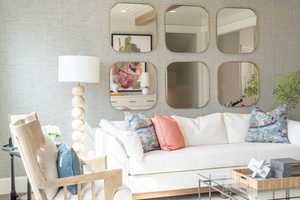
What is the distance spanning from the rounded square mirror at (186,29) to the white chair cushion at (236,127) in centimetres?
99

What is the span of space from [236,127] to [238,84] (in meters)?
0.81

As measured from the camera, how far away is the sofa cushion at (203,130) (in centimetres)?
483

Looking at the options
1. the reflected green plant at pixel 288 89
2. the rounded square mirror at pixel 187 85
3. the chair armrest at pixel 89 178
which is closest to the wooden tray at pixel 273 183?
the chair armrest at pixel 89 178

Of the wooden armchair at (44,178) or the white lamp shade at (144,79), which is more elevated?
the white lamp shade at (144,79)

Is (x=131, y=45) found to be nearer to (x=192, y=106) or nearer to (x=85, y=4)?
(x=85, y=4)

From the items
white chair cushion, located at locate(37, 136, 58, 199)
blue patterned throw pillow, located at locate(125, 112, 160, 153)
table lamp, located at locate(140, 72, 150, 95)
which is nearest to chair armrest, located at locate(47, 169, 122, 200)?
white chair cushion, located at locate(37, 136, 58, 199)

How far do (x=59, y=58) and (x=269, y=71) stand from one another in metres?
2.88

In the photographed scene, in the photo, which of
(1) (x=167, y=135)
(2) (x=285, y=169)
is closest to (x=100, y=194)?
(2) (x=285, y=169)

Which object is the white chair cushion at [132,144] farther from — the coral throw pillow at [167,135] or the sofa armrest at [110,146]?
the coral throw pillow at [167,135]

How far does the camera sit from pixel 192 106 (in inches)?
215

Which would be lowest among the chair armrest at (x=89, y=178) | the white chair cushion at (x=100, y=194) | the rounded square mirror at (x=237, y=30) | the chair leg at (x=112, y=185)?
the white chair cushion at (x=100, y=194)

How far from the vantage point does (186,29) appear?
5.42 m

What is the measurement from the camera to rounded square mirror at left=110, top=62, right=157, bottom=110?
201 inches

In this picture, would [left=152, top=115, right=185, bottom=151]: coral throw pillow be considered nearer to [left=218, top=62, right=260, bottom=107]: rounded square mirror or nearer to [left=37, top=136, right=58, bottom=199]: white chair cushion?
[left=218, top=62, right=260, bottom=107]: rounded square mirror
